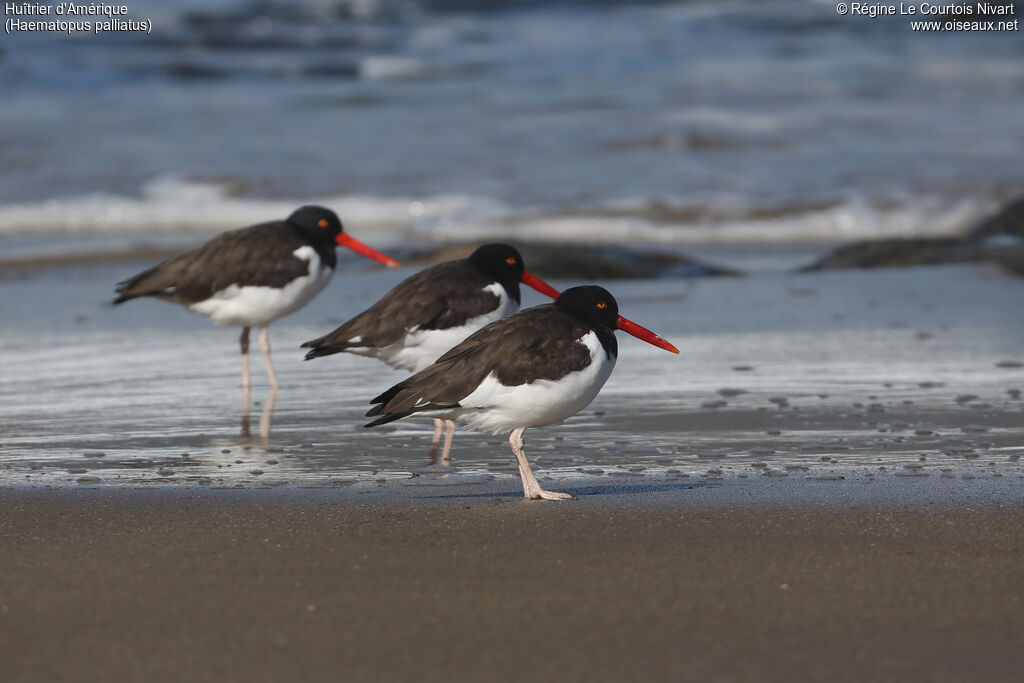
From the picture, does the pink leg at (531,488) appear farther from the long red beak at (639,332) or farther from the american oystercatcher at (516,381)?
the long red beak at (639,332)

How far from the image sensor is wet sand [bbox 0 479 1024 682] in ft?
9.46

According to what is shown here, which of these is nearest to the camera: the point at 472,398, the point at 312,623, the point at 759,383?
the point at 312,623

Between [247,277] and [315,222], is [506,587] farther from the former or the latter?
[315,222]

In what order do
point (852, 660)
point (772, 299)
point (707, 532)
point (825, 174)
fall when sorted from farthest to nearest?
point (825, 174) < point (772, 299) < point (707, 532) < point (852, 660)

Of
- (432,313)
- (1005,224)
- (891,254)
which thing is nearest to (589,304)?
(432,313)

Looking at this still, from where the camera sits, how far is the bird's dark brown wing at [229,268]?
729 cm

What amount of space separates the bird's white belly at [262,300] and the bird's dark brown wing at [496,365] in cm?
282

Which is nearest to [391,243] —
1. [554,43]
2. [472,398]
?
[472,398]

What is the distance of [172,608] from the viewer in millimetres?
3236

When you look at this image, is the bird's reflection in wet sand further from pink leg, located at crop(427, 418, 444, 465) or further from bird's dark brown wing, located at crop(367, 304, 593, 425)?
bird's dark brown wing, located at crop(367, 304, 593, 425)

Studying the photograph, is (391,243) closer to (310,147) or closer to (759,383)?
(310,147)

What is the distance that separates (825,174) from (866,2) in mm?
12478

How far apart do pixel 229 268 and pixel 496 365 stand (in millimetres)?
3220

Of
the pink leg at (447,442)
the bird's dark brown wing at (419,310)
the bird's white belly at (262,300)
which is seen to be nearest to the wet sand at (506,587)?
the pink leg at (447,442)
